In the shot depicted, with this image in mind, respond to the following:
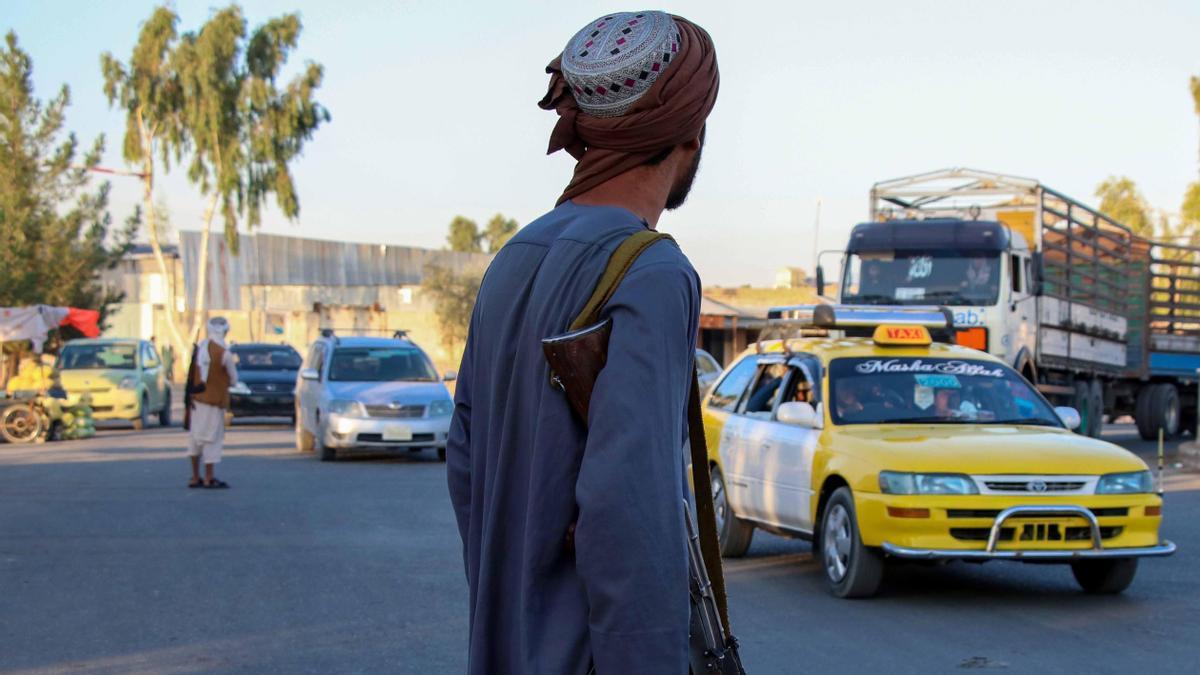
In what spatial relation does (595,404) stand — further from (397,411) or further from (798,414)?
(397,411)

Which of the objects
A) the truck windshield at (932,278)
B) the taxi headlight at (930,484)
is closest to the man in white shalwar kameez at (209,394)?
the taxi headlight at (930,484)

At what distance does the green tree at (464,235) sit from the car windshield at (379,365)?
76254 millimetres

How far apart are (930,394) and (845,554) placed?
1.67 metres

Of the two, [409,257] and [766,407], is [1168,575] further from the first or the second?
[409,257]

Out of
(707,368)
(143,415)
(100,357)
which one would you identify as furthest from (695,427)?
(143,415)

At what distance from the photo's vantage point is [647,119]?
2439 mm

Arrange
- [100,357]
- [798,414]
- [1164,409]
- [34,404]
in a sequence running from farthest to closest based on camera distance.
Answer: [100,357] → [1164,409] → [34,404] → [798,414]

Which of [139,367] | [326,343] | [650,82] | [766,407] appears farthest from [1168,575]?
[139,367]

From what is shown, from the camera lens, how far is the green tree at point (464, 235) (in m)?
97.9

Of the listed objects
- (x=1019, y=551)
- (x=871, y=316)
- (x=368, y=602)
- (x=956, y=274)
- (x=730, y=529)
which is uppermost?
(x=956, y=274)

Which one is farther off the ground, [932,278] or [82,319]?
[932,278]

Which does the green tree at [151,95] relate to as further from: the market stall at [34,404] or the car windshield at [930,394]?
the car windshield at [930,394]

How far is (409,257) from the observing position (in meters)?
63.1

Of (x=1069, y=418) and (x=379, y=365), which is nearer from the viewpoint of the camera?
(x=1069, y=418)
